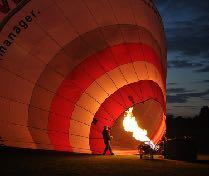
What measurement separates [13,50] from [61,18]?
63.8 inches

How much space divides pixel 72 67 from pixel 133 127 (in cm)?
395

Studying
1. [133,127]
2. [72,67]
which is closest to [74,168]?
[72,67]

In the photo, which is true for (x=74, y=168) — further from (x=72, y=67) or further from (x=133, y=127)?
(x=133, y=127)

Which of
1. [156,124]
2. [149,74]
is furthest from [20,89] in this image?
[156,124]

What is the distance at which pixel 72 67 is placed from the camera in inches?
507

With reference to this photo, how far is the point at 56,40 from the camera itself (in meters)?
12.2

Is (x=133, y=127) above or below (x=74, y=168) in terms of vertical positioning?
above

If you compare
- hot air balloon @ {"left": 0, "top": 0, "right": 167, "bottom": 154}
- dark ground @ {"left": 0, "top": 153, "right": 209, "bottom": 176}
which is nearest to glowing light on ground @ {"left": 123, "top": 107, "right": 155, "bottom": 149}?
hot air balloon @ {"left": 0, "top": 0, "right": 167, "bottom": 154}

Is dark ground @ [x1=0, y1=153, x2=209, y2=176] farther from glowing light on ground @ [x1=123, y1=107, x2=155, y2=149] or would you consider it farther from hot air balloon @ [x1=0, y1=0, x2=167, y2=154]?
glowing light on ground @ [x1=123, y1=107, x2=155, y2=149]

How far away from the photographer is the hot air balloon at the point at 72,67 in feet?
37.8

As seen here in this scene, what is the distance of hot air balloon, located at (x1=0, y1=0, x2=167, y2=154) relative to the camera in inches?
453

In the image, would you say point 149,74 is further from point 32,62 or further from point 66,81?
point 32,62

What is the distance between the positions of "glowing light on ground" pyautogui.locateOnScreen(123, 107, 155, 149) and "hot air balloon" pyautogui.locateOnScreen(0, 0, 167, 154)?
0.87m

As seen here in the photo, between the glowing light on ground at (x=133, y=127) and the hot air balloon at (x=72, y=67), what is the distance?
87cm
